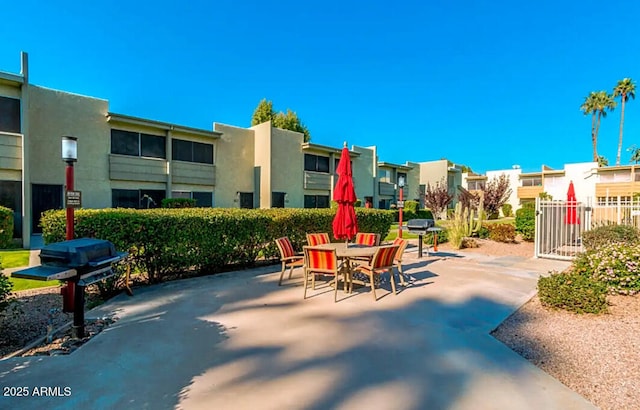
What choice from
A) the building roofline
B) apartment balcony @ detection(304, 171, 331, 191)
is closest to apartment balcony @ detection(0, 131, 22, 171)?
the building roofline

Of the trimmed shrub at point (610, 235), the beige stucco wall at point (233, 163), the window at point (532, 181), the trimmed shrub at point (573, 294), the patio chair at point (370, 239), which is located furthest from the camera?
the window at point (532, 181)

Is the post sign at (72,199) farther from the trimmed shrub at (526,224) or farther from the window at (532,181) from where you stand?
the window at (532,181)

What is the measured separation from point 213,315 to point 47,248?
8.02 ft

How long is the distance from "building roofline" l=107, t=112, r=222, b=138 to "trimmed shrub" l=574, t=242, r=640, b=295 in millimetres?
19327

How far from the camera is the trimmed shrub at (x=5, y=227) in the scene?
1177cm

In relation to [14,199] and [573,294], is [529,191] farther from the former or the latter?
[14,199]

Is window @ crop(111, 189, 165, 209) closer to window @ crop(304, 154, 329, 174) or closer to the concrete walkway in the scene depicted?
window @ crop(304, 154, 329, 174)

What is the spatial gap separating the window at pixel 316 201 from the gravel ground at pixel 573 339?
→ 2034 cm

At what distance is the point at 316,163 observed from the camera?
26719mm

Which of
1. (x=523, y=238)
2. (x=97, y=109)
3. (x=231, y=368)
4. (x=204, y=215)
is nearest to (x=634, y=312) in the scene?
(x=231, y=368)

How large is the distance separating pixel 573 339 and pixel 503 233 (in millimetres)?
11871

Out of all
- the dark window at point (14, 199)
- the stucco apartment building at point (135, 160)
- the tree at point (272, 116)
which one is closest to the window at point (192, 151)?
the stucco apartment building at point (135, 160)

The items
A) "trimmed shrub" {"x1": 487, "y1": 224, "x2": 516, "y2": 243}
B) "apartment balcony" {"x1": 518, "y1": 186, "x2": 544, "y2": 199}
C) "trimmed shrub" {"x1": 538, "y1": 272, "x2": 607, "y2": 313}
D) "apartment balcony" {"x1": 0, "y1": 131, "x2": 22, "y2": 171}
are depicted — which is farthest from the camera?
"apartment balcony" {"x1": 518, "y1": 186, "x2": 544, "y2": 199}

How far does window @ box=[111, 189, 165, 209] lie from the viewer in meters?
17.2
